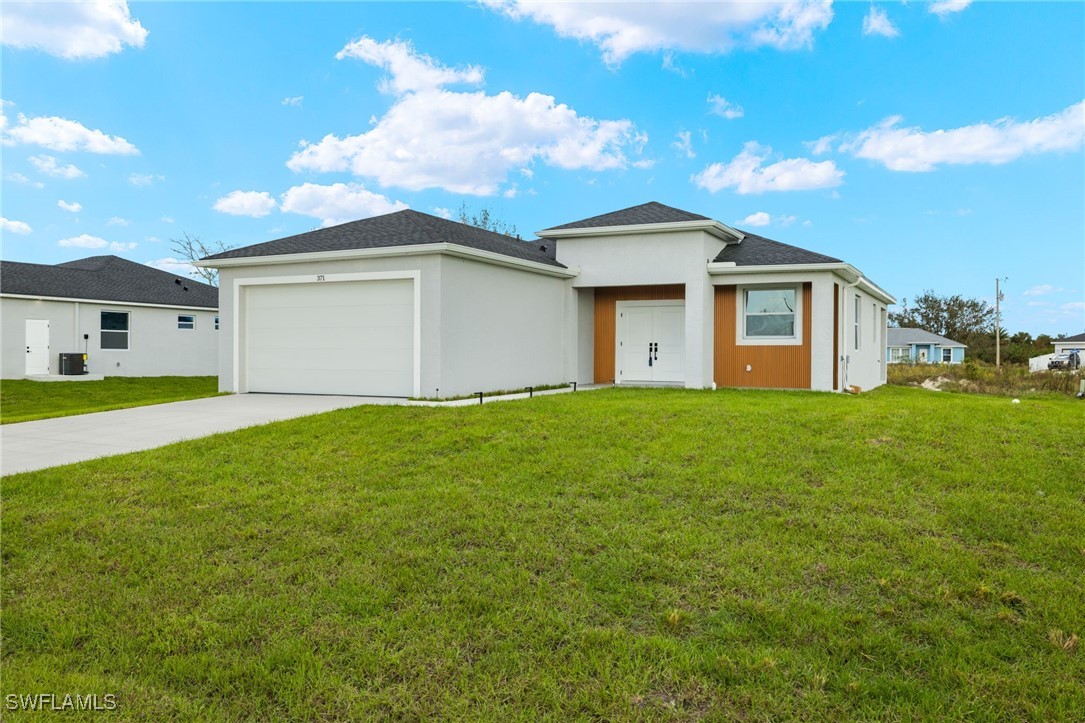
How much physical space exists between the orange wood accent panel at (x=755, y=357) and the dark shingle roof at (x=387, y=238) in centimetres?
413

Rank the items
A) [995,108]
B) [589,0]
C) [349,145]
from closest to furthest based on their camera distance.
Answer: [589,0] → [995,108] → [349,145]

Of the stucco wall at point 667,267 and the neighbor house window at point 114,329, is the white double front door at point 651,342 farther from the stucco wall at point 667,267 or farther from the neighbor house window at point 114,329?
the neighbor house window at point 114,329

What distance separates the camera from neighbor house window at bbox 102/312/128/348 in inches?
936

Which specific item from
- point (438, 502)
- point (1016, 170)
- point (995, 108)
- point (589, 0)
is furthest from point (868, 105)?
point (438, 502)

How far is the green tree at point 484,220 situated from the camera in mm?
40750

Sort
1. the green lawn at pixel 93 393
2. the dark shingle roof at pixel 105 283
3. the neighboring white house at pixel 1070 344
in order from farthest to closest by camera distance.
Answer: the neighboring white house at pixel 1070 344 → the dark shingle roof at pixel 105 283 → the green lawn at pixel 93 393

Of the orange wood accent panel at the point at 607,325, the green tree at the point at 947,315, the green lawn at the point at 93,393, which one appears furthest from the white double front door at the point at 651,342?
the green tree at the point at 947,315

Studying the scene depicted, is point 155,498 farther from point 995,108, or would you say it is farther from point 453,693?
point 995,108

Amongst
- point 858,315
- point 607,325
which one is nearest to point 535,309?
point 607,325

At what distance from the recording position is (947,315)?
60.8m

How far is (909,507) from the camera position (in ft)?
19.2

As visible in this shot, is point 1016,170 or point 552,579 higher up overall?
point 1016,170

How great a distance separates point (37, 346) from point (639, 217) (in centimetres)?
2001

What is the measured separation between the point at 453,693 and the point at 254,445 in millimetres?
5852
